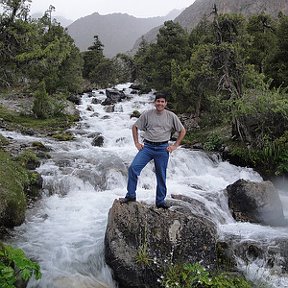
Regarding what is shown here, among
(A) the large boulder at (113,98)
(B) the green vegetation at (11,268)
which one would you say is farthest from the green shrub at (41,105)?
(B) the green vegetation at (11,268)

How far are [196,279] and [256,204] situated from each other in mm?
5106

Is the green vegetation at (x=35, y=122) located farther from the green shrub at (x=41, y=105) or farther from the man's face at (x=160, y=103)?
the man's face at (x=160, y=103)

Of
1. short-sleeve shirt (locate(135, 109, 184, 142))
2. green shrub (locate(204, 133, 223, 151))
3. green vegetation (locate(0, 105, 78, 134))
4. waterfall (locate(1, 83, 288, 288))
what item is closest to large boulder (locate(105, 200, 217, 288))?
waterfall (locate(1, 83, 288, 288))

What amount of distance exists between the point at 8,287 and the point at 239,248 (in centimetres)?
572

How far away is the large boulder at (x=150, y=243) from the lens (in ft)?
23.0

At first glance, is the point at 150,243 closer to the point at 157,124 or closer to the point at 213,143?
the point at 157,124

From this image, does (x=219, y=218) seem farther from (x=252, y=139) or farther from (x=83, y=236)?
(x=252, y=139)

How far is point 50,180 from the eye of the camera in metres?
12.5

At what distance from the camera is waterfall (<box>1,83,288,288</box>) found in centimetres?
760

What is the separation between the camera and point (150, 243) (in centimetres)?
732

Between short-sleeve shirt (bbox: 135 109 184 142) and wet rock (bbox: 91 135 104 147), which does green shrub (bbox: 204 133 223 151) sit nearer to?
wet rock (bbox: 91 135 104 147)

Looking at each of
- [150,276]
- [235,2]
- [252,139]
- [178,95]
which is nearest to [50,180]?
[150,276]

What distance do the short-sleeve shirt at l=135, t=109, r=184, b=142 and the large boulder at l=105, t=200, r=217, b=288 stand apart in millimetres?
1575

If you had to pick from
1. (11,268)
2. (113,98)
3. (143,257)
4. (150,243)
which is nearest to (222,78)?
(150,243)
